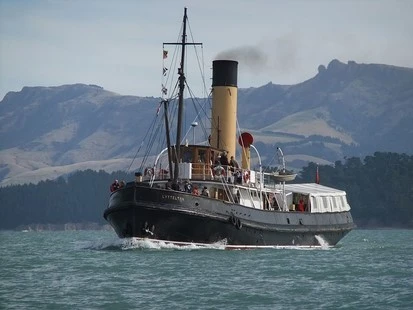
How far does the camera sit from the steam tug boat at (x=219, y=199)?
61125mm

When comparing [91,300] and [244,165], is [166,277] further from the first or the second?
[244,165]

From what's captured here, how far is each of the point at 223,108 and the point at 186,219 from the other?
13.1 m

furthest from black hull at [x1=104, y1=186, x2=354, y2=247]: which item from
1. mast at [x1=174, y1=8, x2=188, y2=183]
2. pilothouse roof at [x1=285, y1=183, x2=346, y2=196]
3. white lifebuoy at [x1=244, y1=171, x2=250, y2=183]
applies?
pilothouse roof at [x1=285, y1=183, x2=346, y2=196]

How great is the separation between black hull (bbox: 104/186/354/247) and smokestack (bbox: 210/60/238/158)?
7.09 meters

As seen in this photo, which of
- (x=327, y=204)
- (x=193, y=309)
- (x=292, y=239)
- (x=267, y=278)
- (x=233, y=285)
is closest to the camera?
(x=193, y=309)

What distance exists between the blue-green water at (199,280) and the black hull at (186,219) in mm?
880

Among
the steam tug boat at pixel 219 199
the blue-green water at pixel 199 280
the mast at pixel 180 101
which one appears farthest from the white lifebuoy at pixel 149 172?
the blue-green water at pixel 199 280

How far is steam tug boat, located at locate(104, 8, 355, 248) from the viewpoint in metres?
61.1

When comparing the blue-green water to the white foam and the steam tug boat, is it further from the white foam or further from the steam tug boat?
the white foam

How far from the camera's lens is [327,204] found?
76.4 meters

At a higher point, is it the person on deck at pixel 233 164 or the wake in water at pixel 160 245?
the person on deck at pixel 233 164

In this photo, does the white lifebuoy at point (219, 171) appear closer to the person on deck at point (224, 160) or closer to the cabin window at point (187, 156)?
the person on deck at point (224, 160)

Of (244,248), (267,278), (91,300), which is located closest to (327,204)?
(244,248)

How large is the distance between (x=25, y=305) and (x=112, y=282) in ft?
23.8
